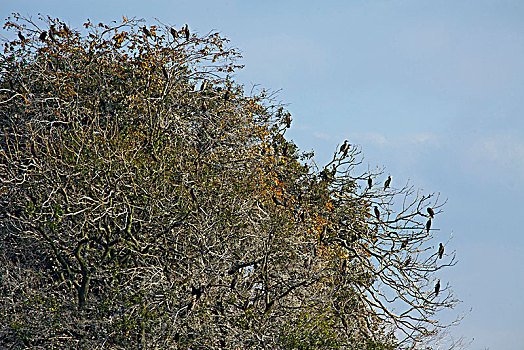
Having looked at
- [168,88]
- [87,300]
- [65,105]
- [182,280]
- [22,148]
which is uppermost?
[168,88]

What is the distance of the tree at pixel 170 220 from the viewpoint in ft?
41.1

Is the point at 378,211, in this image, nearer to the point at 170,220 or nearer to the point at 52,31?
the point at 170,220

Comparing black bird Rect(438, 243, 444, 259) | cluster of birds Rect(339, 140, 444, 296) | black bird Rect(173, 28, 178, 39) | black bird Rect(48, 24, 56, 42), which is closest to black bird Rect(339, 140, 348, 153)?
cluster of birds Rect(339, 140, 444, 296)

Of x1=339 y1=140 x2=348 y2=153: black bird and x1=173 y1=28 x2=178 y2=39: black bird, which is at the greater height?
x1=173 y1=28 x2=178 y2=39: black bird

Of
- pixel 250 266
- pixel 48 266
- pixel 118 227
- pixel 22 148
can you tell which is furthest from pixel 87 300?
pixel 22 148

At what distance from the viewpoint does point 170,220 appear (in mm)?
13289

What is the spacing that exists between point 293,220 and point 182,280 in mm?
3544

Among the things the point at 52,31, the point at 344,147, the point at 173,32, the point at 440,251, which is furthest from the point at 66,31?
the point at 440,251

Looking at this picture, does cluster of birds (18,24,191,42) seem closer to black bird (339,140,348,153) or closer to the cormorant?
the cormorant

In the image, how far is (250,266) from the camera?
1408cm

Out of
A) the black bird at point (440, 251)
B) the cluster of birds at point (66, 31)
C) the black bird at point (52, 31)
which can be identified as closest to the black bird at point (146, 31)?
the cluster of birds at point (66, 31)

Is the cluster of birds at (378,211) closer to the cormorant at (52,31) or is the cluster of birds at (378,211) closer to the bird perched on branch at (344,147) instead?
the bird perched on branch at (344,147)

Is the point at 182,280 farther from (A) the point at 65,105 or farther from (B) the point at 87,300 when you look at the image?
(A) the point at 65,105

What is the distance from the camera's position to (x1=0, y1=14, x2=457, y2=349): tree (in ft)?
41.1
